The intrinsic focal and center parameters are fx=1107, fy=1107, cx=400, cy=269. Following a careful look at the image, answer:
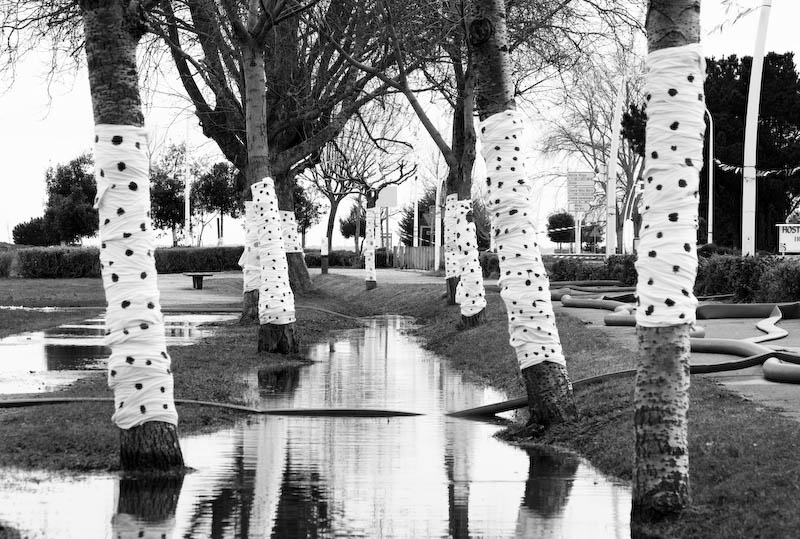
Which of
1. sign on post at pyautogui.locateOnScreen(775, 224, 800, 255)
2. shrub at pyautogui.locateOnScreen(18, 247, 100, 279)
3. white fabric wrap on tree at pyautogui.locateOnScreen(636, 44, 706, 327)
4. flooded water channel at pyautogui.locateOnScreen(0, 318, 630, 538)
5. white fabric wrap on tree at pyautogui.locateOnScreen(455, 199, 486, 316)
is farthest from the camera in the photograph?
shrub at pyautogui.locateOnScreen(18, 247, 100, 279)

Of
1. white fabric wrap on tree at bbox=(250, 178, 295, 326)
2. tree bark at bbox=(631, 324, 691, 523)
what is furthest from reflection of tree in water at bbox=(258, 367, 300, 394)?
tree bark at bbox=(631, 324, 691, 523)

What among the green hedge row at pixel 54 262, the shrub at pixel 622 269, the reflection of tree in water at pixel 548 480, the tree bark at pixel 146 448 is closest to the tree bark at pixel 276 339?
the reflection of tree in water at pixel 548 480

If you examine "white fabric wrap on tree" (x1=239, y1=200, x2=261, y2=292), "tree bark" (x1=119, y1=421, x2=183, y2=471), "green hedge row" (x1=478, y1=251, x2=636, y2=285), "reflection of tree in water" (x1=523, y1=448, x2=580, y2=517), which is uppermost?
"white fabric wrap on tree" (x1=239, y1=200, x2=261, y2=292)

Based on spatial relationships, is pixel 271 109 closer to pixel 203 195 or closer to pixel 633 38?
pixel 633 38

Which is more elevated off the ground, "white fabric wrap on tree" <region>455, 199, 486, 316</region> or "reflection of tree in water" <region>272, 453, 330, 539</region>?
"white fabric wrap on tree" <region>455, 199, 486, 316</region>

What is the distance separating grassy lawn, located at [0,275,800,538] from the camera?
660 cm

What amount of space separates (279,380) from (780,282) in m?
11.0

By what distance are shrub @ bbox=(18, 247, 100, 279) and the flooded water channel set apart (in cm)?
4167

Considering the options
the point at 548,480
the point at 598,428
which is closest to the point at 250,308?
the point at 598,428

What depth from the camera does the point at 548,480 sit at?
328 inches

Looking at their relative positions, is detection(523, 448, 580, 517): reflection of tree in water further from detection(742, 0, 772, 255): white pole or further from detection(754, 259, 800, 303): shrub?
detection(742, 0, 772, 255): white pole

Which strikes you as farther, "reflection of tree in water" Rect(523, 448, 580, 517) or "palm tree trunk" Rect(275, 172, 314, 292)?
"palm tree trunk" Rect(275, 172, 314, 292)

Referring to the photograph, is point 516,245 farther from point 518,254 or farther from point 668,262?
point 668,262

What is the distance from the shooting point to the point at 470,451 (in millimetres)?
9617
